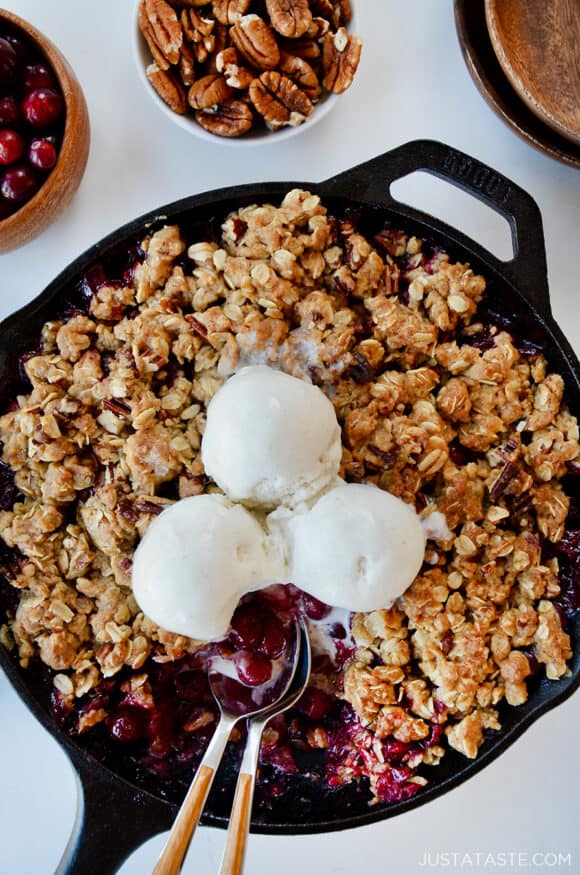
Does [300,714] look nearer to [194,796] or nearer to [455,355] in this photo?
[194,796]

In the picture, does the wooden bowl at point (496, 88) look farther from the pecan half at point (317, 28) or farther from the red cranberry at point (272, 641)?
the red cranberry at point (272, 641)

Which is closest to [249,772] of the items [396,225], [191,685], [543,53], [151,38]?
[191,685]

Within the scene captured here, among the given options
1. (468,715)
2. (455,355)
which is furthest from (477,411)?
(468,715)

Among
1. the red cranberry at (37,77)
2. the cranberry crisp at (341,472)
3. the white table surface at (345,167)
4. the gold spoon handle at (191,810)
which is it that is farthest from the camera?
the white table surface at (345,167)

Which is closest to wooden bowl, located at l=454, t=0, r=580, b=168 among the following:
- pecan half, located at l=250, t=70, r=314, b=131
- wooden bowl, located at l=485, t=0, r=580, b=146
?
wooden bowl, located at l=485, t=0, r=580, b=146

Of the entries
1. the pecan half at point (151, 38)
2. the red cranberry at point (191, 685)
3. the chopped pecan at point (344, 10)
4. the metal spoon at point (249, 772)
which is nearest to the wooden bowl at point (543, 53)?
the chopped pecan at point (344, 10)

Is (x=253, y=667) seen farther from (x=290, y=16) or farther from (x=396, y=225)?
(x=290, y=16)
